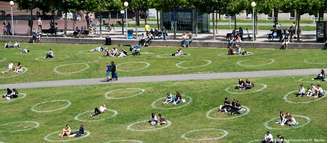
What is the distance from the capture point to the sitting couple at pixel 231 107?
48.1 meters

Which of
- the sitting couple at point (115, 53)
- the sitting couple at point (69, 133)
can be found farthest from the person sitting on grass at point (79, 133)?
the sitting couple at point (115, 53)

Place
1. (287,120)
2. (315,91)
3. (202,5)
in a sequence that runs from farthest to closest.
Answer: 1. (202,5)
2. (315,91)
3. (287,120)

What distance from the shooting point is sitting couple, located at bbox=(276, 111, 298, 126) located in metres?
44.2

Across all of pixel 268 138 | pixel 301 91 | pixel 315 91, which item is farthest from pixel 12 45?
pixel 268 138

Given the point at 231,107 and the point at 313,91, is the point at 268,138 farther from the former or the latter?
the point at 313,91

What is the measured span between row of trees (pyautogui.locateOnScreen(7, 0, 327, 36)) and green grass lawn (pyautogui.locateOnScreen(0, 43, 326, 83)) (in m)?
6.59

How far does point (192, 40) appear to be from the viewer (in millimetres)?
77000

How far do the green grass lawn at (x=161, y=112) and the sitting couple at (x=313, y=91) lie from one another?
2.77 feet

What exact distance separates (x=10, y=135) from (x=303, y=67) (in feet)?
93.9

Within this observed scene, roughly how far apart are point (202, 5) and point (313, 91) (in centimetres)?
3320

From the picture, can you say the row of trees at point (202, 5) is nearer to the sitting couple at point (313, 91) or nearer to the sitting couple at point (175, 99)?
the sitting couple at point (313, 91)

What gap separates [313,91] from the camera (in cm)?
4928

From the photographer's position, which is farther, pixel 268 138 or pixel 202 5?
pixel 202 5

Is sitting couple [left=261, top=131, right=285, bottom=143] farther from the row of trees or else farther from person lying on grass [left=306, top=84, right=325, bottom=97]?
the row of trees
